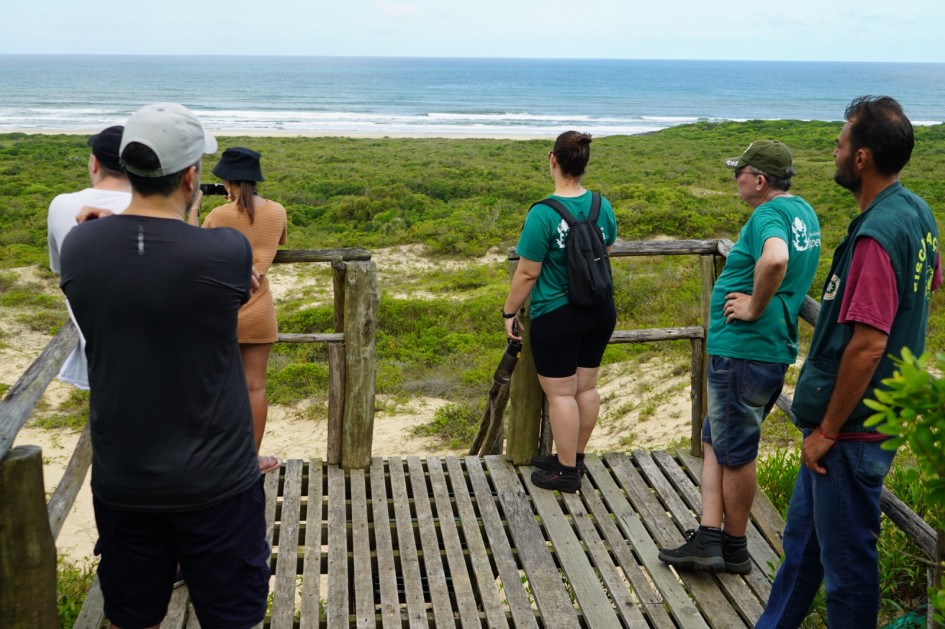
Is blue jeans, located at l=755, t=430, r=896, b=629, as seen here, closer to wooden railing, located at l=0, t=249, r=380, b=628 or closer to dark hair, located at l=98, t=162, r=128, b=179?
wooden railing, located at l=0, t=249, r=380, b=628

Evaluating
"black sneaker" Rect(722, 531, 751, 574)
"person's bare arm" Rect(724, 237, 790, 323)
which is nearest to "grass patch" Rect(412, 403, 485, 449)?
"black sneaker" Rect(722, 531, 751, 574)

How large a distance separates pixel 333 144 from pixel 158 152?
38295 mm

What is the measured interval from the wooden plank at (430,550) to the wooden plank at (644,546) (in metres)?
0.92

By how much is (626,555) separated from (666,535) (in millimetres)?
304

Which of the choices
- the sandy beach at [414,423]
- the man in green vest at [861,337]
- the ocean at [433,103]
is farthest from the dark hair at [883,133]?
the ocean at [433,103]

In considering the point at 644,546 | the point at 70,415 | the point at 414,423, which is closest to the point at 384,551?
the point at 644,546

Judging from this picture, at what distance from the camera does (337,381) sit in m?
4.85

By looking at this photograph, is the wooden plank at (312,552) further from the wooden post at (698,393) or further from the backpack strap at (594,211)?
the wooden post at (698,393)

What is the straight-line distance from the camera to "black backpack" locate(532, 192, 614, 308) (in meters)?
4.09

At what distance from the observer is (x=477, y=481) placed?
4789 mm

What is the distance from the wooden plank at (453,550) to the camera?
3607mm

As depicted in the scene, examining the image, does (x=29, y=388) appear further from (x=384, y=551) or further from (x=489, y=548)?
(x=489, y=548)

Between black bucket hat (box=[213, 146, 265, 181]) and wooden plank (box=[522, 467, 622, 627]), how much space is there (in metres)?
2.17

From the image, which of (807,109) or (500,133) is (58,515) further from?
(807,109)
